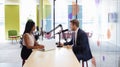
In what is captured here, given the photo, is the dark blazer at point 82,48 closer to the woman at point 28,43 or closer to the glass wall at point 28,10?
the woman at point 28,43

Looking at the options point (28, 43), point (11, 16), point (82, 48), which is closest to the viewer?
point (28, 43)

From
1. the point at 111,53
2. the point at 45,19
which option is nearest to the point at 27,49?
the point at 111,53

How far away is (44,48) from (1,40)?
9.58 metres

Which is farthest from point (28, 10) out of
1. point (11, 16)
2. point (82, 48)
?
point (82, 48)

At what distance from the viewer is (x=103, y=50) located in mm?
4770

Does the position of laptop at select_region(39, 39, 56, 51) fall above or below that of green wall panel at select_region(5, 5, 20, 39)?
below

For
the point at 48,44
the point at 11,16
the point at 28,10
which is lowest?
the point at 48,44

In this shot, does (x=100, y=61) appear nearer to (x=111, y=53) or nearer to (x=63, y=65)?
(x=111, y=53)

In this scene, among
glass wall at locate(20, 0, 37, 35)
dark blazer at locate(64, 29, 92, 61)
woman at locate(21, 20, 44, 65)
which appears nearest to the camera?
woman at locate(21, 20, 44, 65)

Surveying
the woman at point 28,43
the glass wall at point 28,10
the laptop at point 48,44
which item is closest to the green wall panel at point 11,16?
the glass wall at point 28,10

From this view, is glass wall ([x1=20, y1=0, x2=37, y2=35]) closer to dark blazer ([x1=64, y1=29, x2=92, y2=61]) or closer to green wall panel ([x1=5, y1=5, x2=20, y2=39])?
green wall panel ([x1=5, y1=5, x2=20, y2=39])

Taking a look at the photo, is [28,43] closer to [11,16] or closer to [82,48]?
[82,48]

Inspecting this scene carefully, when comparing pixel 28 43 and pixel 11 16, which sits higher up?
pixel 11 16

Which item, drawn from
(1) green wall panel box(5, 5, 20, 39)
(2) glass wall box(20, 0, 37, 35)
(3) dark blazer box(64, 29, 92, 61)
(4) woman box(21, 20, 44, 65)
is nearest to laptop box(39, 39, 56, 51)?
(4) woman box(21, 20, 44, 65)
